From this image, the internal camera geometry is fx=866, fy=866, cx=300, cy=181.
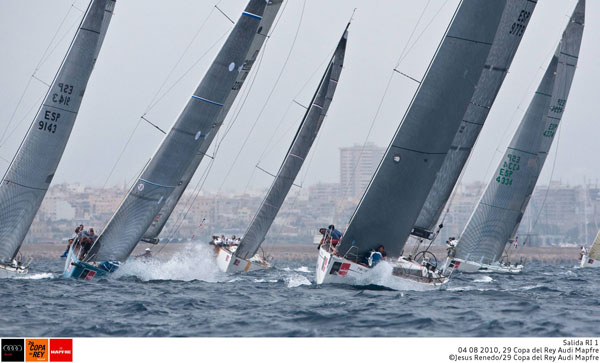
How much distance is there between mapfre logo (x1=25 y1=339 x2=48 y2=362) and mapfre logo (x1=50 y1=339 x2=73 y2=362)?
3.0 inches

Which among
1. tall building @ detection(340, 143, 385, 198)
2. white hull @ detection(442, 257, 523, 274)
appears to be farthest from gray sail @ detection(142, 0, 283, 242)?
tall building @ detection(340, 143, 385, 198)

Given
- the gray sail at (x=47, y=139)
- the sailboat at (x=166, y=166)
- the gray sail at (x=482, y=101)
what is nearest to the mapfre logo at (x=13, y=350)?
the sailboat at (x=166, y=166)

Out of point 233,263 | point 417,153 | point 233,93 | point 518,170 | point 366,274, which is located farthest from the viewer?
point 518,170

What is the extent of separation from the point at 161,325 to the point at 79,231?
291 inches

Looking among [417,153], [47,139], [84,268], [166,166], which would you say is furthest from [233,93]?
[417,153]

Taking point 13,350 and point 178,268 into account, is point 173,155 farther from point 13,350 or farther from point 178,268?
point 13,350

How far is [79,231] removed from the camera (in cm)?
1706

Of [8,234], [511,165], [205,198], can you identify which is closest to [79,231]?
[8,234]

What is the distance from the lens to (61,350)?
26.3ft

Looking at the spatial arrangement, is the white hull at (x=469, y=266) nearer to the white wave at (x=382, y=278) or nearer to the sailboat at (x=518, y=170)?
the sailboat at (x=518, y=170)

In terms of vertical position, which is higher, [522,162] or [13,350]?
[522,162]

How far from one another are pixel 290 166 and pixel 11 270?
28.6ft

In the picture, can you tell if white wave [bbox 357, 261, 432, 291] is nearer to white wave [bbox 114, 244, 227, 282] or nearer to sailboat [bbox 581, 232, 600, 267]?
white wave [bbox 114, 244, 227, 282]

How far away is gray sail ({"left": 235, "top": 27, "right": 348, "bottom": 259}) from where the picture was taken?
77.7ft
